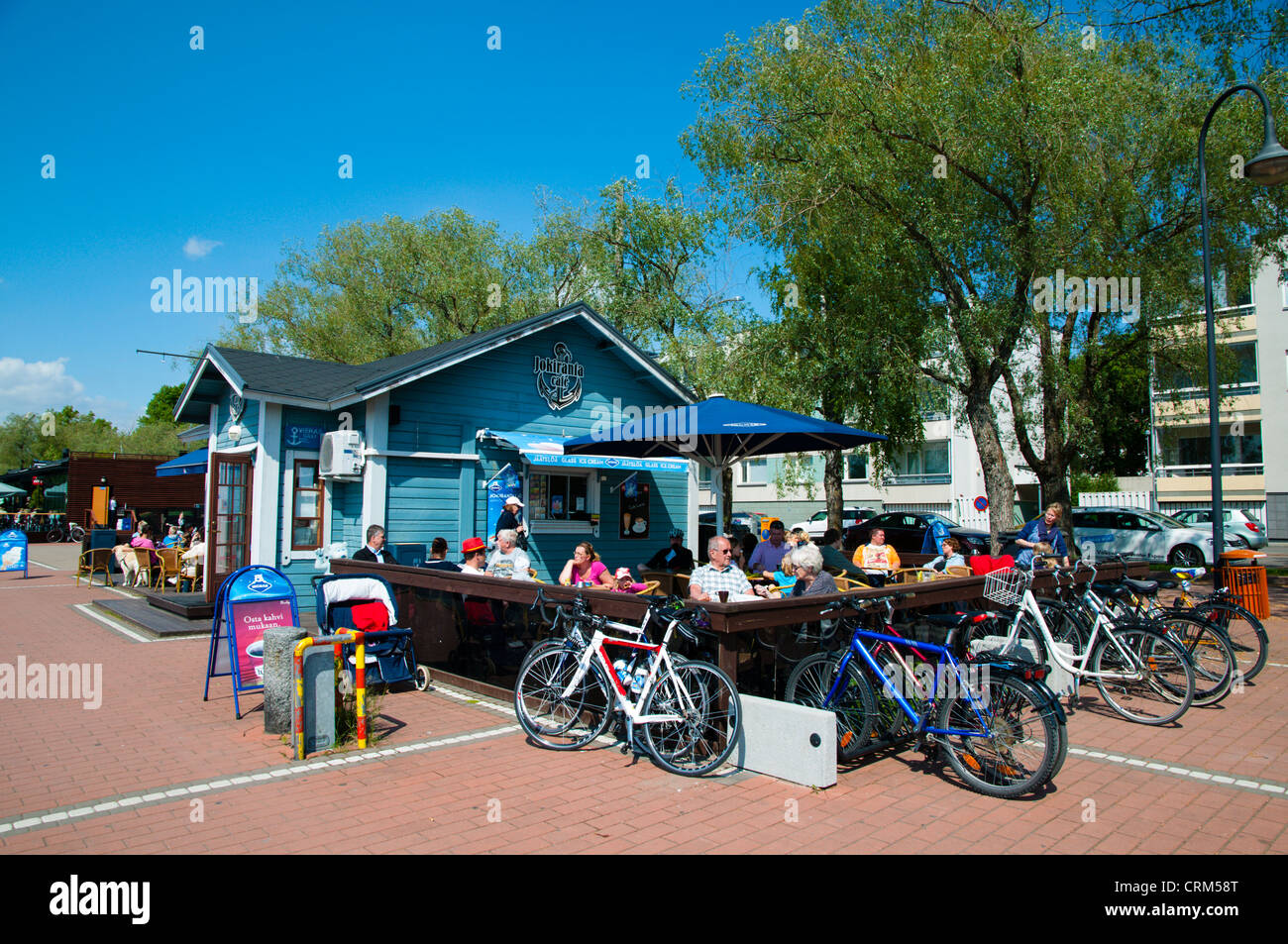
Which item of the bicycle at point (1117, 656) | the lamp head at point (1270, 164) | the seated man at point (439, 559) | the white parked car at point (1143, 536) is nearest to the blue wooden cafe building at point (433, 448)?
the seated man at point (439, 559)

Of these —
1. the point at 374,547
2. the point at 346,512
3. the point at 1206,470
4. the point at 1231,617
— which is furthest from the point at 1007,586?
the point at 1206,470

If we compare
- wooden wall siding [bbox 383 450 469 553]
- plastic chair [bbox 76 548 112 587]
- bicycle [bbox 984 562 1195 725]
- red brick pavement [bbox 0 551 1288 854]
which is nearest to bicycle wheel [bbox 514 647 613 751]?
red brick pavement [bbox 0 551 1288 854]

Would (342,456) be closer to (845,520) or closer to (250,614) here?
(250,614)

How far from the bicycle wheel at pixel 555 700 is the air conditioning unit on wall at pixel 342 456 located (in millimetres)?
6732

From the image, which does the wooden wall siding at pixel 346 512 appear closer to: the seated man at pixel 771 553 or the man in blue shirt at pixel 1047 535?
Result: the seated man at pixel 771 553

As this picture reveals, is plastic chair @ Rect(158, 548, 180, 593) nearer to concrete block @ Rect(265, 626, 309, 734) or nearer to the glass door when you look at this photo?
the glass door

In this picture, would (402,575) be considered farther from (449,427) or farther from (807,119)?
(807,119)

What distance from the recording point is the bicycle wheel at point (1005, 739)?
15.1 feet

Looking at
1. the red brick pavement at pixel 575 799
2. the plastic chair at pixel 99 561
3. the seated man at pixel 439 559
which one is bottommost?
the red brick pavement at pixel 575 799

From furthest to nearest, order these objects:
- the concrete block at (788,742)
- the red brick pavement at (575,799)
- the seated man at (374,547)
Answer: the seated man at (374,547), the concrete block at (788,742), the red brick pavement at (575,799)

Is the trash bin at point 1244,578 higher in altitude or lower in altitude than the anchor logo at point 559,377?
lower

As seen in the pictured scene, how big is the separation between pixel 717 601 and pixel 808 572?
1.03 m

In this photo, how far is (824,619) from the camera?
221 inches

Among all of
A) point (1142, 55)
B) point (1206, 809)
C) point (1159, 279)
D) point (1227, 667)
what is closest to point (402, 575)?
point (1206, 809)
